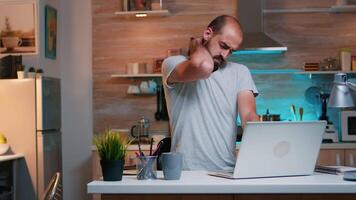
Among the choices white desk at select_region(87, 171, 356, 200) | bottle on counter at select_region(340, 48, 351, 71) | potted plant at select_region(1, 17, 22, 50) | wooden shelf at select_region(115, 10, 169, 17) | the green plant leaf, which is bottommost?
white desk at select_region(87, 171, 356, 200)

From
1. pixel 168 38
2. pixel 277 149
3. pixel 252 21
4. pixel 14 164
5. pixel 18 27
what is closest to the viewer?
pixel 277 149

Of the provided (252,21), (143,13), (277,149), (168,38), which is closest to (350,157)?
(252,21)

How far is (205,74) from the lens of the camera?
2213mm

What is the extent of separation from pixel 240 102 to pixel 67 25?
10.9ft

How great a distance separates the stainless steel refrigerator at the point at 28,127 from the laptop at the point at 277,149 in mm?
2865

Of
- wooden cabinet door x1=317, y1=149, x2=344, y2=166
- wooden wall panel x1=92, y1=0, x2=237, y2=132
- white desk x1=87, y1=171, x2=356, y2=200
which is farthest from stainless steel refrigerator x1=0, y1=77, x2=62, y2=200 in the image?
white desk x1=87, y1=171, x2=356, y2=200

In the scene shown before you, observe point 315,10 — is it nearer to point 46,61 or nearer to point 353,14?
point 353,14

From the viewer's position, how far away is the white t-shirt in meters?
2.43

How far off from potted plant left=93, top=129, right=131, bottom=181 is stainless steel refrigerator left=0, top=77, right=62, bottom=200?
108 inches

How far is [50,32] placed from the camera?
17.1ft

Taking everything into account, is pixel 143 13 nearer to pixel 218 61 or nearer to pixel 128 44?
pixel 128 44

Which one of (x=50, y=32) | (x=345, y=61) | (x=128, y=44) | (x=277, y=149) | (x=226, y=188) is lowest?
(x=226, y=188)

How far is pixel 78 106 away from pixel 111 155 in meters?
3.47

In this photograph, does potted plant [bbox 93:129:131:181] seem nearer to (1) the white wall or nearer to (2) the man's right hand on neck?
(2) the man's right hand on neck
